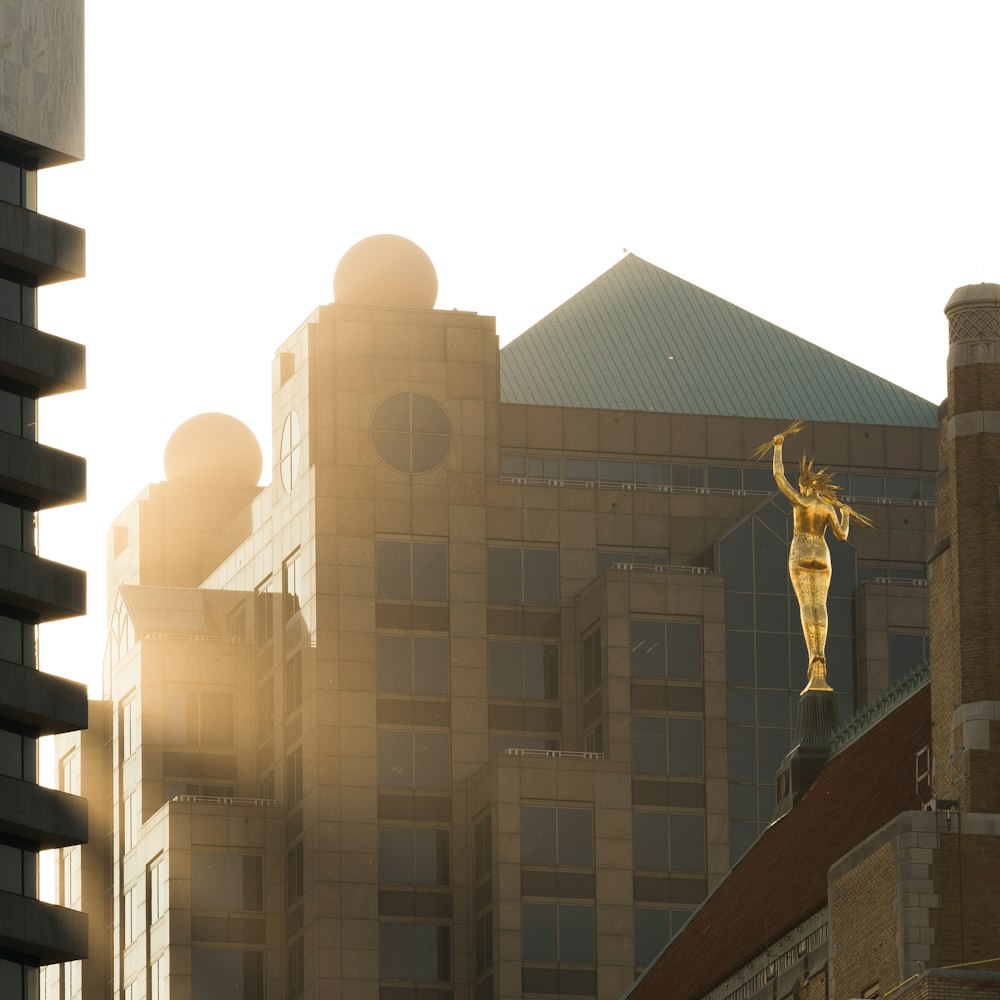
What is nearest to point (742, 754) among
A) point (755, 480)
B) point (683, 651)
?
point (683, 651)

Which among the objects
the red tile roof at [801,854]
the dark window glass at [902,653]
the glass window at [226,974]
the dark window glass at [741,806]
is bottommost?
the red tile roof at [801,854]

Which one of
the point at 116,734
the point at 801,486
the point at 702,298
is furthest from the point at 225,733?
the point at 801,486

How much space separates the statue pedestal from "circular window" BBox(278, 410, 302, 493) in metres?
72.6

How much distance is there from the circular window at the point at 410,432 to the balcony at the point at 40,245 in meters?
45.5

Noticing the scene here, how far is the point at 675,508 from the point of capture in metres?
153

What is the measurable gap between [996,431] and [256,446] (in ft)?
352

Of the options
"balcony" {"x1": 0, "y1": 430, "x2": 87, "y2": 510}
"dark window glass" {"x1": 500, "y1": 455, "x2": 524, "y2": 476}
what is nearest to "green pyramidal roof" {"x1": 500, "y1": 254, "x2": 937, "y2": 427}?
"dark window glass" {"x1": 500, "y1": 455, "x2": 524, "y2": 476}

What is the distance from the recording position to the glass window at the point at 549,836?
466 ft

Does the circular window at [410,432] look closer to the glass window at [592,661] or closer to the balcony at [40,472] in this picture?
the glass window at [592,661]

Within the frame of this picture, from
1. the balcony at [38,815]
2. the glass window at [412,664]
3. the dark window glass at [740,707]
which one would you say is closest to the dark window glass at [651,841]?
the dark window glass at [740,707]

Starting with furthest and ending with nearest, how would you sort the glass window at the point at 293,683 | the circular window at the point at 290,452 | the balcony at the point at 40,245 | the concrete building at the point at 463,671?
the circular window at the point at 290,452 → the glass window at the point at 293,683 → the concrete building at the point at 463,671 → the balcony at the point at 40,245

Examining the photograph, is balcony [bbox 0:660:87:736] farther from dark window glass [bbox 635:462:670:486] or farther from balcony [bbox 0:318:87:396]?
dark window glass [bbox 635:462:670:486]

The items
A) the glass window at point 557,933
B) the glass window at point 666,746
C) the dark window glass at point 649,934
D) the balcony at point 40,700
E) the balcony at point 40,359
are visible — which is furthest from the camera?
the glass window at point 666,746

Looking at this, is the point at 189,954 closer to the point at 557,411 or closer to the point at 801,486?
the point at 557,411
